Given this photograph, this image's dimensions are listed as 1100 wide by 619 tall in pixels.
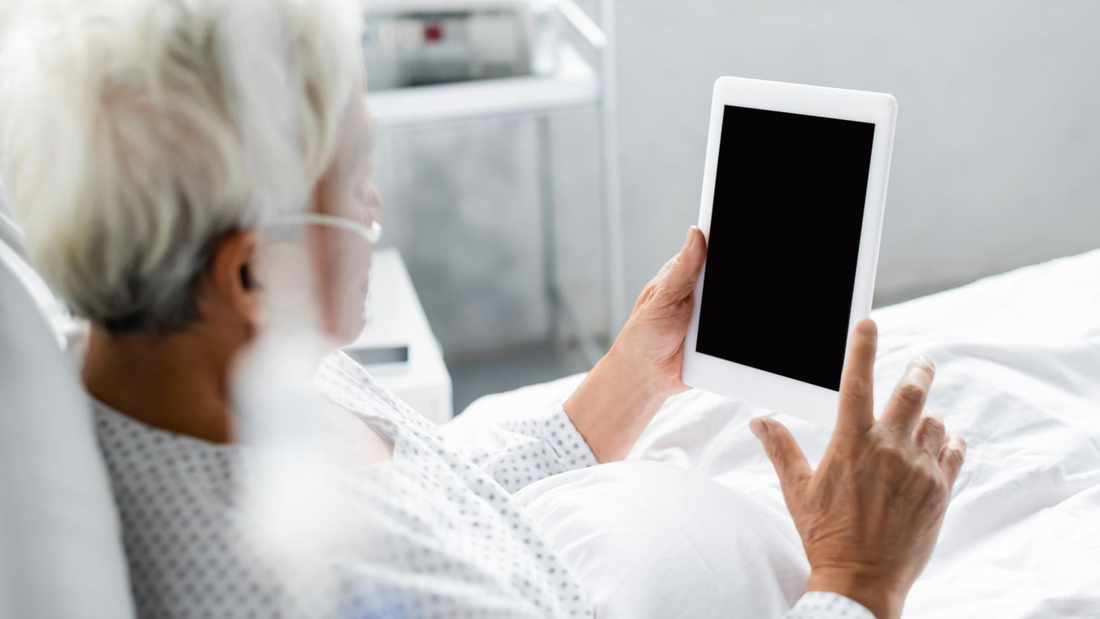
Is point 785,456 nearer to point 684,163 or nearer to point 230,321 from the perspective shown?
point 230,321

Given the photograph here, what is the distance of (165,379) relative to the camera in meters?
0.53

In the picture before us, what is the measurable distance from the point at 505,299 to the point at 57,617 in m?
1.86

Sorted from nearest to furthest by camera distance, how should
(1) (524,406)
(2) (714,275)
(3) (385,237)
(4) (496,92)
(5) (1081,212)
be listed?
(2) (714,275)
(1) (524,406)
(4) (496,92)
(3) (385,237)
(5) (1081,212)

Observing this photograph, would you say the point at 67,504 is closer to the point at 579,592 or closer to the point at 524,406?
the point at 579,592

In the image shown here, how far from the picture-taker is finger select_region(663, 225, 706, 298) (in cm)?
81

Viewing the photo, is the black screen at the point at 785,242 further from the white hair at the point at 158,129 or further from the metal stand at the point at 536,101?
the metal stand at the point at 536,101

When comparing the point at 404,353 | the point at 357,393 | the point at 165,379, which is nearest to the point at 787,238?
the point at 357,393

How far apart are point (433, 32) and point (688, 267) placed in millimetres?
1136

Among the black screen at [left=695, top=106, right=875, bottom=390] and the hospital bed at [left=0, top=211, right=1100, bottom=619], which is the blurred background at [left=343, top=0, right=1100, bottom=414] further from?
the black screen at [left=695, top=106, right=875, bottom=390]

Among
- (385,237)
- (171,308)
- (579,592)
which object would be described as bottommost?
(385,237)

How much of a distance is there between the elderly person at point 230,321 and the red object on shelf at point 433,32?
1.28 m

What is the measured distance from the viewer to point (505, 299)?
2279 millimetres

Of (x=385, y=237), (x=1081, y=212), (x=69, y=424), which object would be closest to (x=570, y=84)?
(x=385, y=237)

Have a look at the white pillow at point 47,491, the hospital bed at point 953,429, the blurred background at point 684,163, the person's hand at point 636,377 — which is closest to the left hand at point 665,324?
the person's hand at point 636,377
